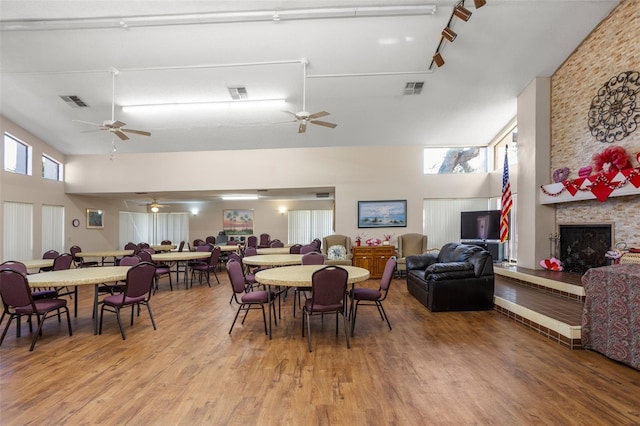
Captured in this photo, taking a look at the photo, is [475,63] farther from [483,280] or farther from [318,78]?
[483,280]

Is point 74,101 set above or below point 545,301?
above

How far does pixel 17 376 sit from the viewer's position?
2.88 m

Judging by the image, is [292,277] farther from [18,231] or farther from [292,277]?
[18,231]

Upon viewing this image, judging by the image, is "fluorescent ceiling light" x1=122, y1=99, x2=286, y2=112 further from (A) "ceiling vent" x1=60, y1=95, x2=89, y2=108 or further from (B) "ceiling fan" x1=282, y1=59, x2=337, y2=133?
(B) "ceiling fan" x1=282, y1=59, x2=337, y2=133

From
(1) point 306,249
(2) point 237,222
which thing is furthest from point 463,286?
(2) point 237,222

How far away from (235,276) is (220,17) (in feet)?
12.4

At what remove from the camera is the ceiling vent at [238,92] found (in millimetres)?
6200

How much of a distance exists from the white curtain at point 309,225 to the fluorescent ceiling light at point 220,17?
8.86 meters

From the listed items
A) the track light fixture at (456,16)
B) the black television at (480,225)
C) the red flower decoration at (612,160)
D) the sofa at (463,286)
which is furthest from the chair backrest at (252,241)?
the red flower decoration at (612,160)

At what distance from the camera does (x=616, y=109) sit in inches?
196

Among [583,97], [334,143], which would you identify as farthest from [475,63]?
[334,143]

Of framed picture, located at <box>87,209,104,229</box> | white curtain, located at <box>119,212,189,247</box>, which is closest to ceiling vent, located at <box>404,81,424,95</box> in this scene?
framed picture, located at <box>87,209,104,229</box>

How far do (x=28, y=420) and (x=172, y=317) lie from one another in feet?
8.41

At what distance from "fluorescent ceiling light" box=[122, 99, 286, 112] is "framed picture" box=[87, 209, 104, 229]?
529 cm
